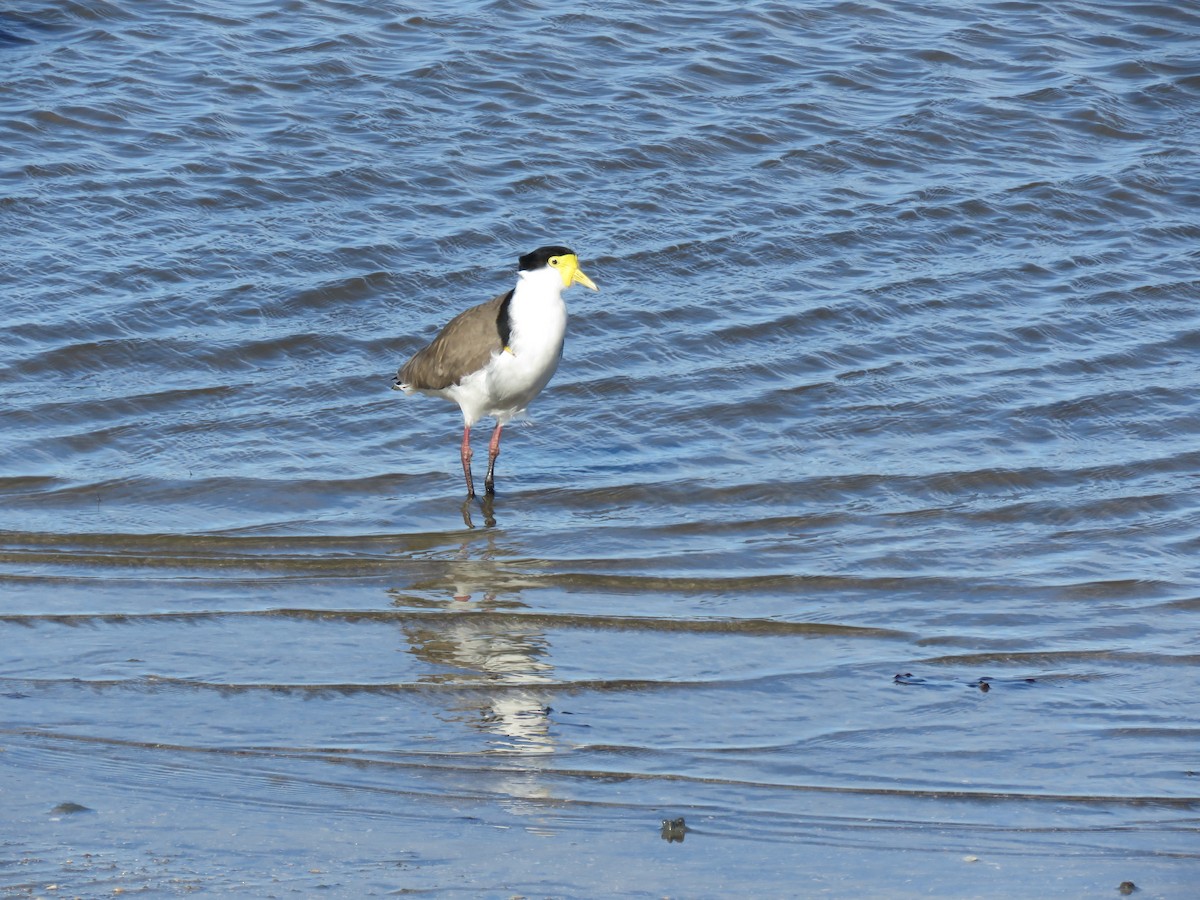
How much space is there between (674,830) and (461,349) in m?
5.07

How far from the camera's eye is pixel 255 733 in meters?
5.78

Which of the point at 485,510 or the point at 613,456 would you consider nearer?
the point at 485,510

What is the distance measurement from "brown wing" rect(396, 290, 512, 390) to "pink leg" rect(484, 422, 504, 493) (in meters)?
0.43

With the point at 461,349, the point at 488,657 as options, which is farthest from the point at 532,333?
the point at 488,657

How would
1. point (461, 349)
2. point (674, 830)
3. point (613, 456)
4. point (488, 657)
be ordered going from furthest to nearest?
point (613, 456) < point (461, 349) < point (488, 657) < point (674, 830)

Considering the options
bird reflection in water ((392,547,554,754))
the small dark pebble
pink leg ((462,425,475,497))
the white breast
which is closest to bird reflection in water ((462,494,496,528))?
pink leg ((462,425,475,497))

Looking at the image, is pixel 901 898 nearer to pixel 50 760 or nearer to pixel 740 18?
pixel 50 760

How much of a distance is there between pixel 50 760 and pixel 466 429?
4.70 meters

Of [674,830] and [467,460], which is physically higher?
[674,830]

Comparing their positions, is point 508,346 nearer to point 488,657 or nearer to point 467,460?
point 467,460

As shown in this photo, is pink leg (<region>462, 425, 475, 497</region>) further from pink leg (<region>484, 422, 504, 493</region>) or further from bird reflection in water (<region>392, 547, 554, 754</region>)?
bird reflection in water (<region>392, 547, 554, 754</region>)

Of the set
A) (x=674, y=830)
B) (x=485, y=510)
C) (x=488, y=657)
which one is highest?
(x=674, y=830)

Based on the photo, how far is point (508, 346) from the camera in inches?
371

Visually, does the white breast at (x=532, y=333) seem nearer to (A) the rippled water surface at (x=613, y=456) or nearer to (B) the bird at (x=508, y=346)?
(B) the bird at (x=508, y=346)
